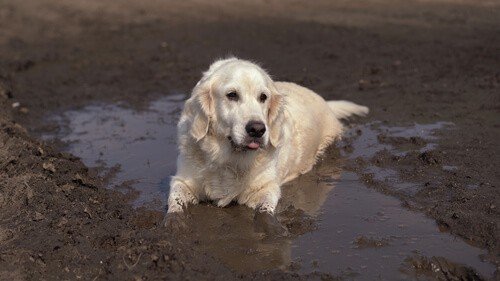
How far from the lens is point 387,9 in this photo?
15234 millimetres

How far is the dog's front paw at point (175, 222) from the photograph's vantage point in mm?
4459

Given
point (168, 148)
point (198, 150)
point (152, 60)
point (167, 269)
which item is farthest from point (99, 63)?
point (167, 269)

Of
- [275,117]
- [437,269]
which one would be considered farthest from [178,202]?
[437,269]

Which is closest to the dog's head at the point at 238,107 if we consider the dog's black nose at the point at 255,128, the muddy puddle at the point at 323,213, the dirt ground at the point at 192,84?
the dog's black nose at the point at 255,128

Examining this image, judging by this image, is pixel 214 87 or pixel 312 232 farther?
pixel 214 87

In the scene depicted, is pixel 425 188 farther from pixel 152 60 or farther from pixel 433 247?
pixel 152 60

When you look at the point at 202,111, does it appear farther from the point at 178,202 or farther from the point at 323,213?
the point at 323,213

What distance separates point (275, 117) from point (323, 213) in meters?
0.92

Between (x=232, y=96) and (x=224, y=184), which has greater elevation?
(x=232, y=96)

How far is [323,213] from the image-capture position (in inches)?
190

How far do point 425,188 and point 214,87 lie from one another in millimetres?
1982

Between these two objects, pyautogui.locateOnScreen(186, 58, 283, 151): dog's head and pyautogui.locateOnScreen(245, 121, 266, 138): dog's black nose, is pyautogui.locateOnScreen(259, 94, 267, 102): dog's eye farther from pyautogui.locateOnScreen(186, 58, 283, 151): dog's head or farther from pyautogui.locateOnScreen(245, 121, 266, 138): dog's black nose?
pyautogui.locateOnScreen(245, 121, 266, 138): dog's black nose

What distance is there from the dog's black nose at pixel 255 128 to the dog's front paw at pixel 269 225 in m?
0.62

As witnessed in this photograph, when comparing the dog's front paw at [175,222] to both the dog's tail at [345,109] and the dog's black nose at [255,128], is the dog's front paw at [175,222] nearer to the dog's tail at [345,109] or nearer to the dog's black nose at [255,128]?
the dog's black nose at [255,128]
